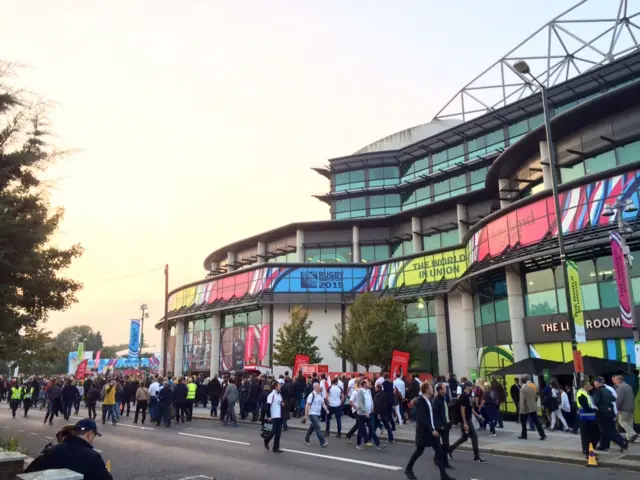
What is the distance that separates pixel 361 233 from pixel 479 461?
3912 cm

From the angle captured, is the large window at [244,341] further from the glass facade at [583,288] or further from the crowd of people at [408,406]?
the glass facade at [583,288]

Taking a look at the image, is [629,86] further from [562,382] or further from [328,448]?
[328,448]

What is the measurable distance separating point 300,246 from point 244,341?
10404 mm

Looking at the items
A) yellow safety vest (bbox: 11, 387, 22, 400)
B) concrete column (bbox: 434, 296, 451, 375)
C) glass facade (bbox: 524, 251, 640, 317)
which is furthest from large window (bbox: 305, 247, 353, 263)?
yellow safety vest (bbox: 11, 387, 22, 400)

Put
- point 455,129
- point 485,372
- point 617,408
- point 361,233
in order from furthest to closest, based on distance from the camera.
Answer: point 361,233, point 455,129, point 485,372, point 617,408

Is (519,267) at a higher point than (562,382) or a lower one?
higher

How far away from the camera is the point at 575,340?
14750 mm

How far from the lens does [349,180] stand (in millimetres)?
53625

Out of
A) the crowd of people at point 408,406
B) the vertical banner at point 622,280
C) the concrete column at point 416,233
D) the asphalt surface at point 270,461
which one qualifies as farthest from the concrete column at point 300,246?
the vertical banner at point 622,280

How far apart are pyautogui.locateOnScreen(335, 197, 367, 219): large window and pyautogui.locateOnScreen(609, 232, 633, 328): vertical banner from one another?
36441 millimetres

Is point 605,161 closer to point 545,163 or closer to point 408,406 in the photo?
point 545,163

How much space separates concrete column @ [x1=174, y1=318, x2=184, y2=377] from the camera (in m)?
56.6

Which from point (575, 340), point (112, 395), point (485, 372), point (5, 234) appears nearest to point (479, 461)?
point (575, 340)

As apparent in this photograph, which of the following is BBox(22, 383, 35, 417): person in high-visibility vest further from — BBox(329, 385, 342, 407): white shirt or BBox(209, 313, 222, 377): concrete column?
BBox(209, 313, 222, 377): concrete column
